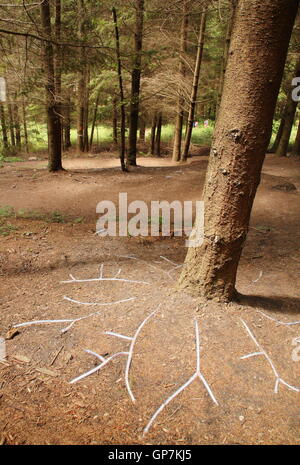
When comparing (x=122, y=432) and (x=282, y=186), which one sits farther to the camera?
(x=282, y=186)

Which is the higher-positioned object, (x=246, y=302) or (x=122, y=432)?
(x=246, y=302)

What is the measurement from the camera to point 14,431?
1753 mm

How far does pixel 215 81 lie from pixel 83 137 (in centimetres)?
873

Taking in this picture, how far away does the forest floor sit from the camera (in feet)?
5.99

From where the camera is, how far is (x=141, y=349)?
7.77 feet

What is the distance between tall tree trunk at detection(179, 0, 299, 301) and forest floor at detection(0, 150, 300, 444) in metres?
0.47

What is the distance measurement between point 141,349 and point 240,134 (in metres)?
1.95

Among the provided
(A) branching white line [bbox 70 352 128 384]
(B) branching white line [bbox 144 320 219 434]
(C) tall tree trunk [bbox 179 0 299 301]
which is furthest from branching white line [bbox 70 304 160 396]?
(C) tall tree trunk [bbox 179 0 299 301]

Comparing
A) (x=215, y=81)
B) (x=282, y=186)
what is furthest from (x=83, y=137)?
(x=282, y=186)

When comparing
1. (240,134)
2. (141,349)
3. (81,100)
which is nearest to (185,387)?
(141,349)

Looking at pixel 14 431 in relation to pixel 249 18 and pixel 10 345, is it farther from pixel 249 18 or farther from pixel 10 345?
pixel 249 18
